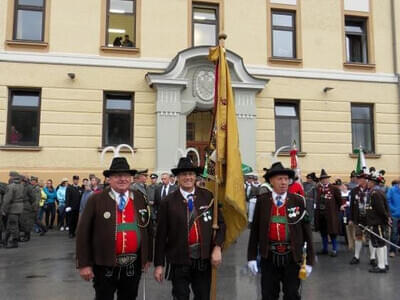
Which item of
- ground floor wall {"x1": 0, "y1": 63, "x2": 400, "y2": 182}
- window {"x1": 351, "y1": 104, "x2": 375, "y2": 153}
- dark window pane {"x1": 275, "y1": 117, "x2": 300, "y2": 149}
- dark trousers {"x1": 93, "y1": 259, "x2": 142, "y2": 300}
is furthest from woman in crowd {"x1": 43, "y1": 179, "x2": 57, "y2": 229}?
window {"x1": 351, "y1": 104, "x2": 375, "y2": 153}

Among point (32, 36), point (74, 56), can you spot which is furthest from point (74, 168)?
point (32, 36)

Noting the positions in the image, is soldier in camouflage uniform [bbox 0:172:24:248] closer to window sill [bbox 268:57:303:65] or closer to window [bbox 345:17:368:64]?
window sill [bbox 268:57:303:65]

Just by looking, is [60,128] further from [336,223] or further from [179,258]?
[179,258]

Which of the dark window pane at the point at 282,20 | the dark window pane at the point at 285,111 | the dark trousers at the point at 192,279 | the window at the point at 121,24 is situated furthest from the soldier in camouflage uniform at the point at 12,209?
the dark window pane at the point at 282,20

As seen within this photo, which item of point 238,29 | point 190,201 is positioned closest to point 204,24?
point 238,29

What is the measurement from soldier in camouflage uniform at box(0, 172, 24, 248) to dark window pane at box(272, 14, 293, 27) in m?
11.9

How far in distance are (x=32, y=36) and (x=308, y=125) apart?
36.1ft

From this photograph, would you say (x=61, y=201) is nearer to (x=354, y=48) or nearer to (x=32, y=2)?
(x=32, y=2)

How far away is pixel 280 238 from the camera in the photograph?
4.74 meters

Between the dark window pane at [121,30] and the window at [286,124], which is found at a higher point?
the dark window pane at [121,30]

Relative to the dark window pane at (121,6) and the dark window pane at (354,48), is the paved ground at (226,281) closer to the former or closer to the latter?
the dark window pane at (121,6)

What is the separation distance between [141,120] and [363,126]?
366 inches

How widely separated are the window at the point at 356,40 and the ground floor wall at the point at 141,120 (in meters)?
1.32

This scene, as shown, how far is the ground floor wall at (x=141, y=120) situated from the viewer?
15391 mm
